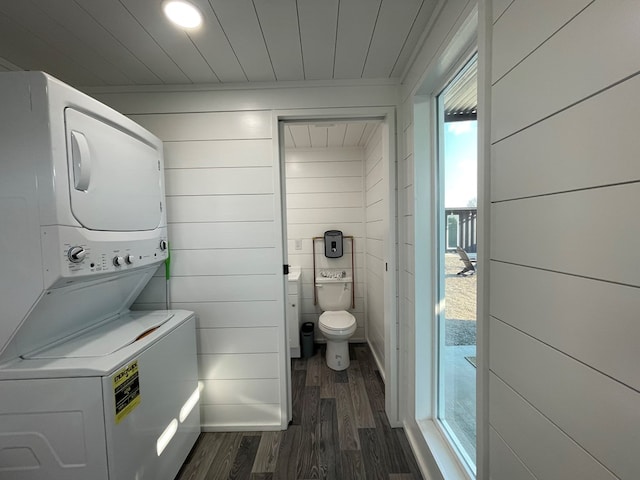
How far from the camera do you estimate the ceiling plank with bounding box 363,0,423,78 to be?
3.51 feet

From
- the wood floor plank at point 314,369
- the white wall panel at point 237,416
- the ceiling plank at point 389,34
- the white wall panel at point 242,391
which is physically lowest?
the wood floor plank at point 314,369

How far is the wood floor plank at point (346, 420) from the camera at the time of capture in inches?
61.1

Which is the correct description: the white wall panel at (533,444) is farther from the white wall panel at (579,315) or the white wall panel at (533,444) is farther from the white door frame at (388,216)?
the white door frame at (388,216)

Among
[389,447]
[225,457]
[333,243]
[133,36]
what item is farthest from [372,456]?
[133,36]

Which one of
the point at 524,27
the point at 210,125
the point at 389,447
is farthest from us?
the point at 210,125

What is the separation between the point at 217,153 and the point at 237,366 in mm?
1420

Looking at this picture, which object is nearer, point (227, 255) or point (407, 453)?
point (407, 453)

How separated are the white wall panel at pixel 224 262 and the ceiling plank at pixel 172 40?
42.5 inches

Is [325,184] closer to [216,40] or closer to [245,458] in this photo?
[216,40]

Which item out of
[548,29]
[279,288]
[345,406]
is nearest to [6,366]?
[279,288]

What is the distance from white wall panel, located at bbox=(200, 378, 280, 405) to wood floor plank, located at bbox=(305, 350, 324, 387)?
0.57 meters

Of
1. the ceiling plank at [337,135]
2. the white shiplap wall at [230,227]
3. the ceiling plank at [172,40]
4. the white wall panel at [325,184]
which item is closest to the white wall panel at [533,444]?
the white shiplap wall at [230,227]

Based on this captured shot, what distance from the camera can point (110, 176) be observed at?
111cm

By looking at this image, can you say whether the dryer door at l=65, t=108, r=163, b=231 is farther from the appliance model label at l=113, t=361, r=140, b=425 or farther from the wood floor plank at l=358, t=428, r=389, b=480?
the wood floor plank at l=358, t=428, r=389, b=480
